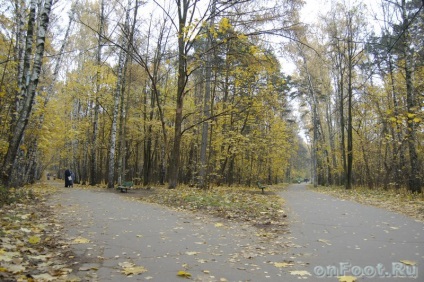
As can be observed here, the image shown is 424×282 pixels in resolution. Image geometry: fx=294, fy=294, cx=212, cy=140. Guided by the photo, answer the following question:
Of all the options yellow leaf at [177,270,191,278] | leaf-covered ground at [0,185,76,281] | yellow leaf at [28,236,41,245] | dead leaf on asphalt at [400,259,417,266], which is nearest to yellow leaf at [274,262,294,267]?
yellow leaf at [177,270,191,278]

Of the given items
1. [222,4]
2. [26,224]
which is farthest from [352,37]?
[26,224]

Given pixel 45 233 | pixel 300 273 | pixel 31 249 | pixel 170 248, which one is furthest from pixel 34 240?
pixel 300 273

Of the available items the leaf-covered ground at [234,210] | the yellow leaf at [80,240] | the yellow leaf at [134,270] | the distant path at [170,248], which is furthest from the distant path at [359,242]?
the yellow leaf at [80,240]

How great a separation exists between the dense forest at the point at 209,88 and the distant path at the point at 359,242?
2431 millimetres

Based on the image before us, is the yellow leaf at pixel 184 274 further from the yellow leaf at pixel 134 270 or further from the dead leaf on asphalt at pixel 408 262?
the dead leaf on asphalt at pixel 408 262

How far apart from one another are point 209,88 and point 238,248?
44.2 feet

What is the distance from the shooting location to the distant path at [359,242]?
161 inches

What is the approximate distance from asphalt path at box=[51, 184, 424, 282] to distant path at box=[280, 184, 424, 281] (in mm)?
14

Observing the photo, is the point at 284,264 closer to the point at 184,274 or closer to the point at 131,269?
the point at 184,274

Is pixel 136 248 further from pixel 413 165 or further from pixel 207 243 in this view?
pixel 413 165

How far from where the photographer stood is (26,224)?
5.94 metres

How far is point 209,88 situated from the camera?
57.8ft

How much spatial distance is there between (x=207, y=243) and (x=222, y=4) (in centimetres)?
986

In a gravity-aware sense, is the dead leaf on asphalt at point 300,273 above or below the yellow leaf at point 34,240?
below
